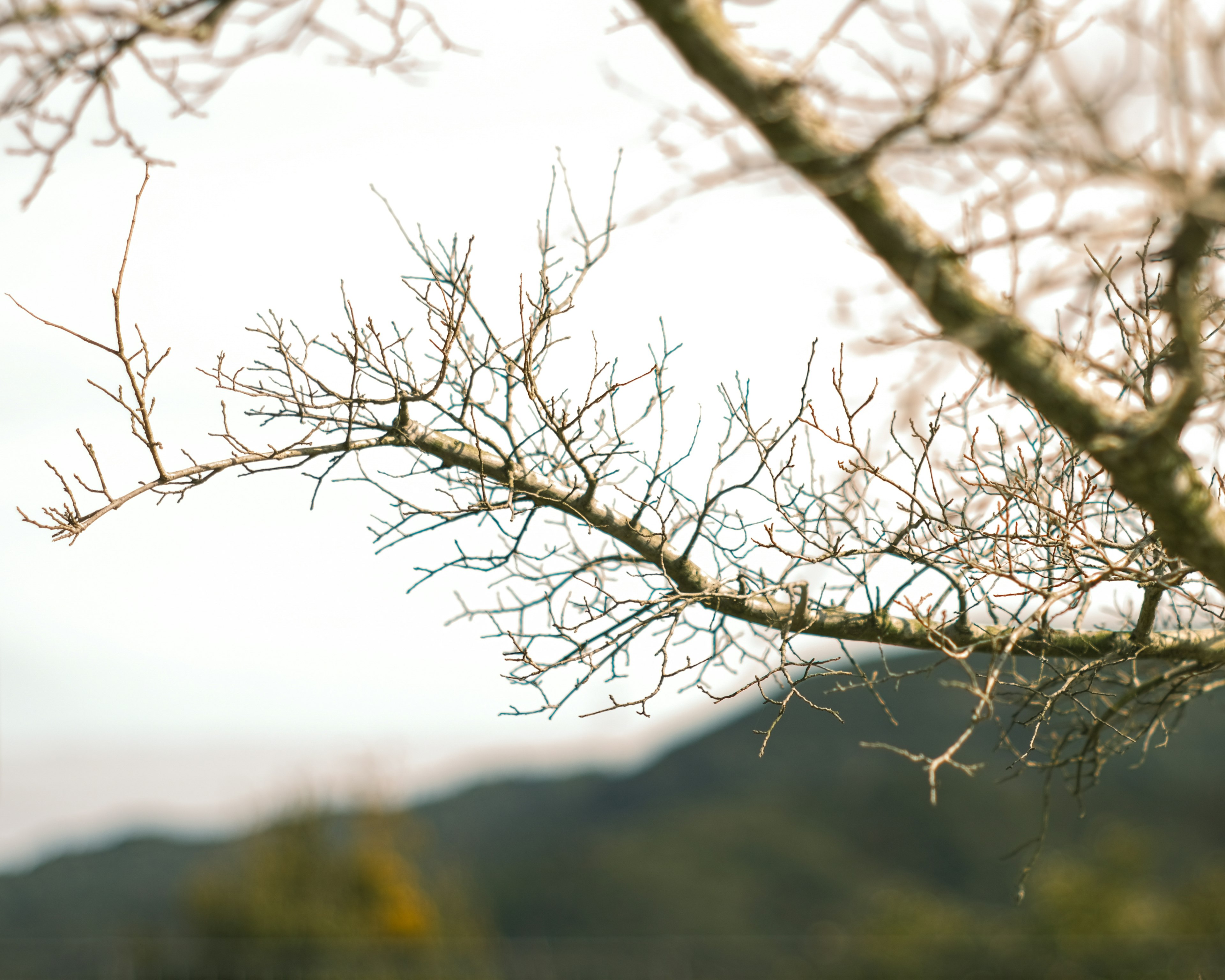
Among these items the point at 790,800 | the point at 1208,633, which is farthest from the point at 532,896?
the point at 1208,633

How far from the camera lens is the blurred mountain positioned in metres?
18.7

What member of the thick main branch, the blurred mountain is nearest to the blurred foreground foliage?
the blurred mountain

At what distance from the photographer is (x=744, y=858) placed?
3681cm

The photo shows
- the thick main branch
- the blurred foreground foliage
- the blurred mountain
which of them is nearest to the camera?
the thick main branch

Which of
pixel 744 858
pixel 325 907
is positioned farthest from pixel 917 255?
pixel 744 858

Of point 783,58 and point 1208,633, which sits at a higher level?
point 783,58

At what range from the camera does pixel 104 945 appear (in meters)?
18.1

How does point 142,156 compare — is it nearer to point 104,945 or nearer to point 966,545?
point 966,545

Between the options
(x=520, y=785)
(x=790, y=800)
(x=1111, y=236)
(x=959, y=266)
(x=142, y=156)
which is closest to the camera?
(x=1111, y=236)

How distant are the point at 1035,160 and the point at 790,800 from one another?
3946 centimetres

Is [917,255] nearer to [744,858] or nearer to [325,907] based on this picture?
[325,907]

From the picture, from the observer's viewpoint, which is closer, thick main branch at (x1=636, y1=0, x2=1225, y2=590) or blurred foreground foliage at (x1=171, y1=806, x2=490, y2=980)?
thick main branch at (x1=636, y1=0, x2=1225, y2=590)

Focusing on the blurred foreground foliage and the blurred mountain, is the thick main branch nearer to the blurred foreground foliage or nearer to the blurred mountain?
the blurred foreground foliage

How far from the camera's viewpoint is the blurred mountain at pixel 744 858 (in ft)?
61.4
